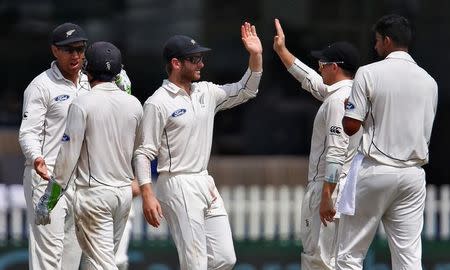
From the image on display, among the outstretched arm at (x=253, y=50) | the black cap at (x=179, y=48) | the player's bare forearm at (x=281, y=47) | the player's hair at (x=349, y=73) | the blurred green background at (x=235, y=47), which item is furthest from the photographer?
the blurred green background at (x=235, y=47)

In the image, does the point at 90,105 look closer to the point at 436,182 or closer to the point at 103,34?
the point at 103,34

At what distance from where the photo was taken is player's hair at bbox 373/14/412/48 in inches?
343

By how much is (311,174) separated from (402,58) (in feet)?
3.72

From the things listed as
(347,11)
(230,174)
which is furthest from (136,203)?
(347,11)

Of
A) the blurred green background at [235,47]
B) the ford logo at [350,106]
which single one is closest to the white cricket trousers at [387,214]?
the ford logo at [350,106]

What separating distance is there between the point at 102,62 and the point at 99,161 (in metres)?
0.59

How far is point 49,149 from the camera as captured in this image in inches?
365

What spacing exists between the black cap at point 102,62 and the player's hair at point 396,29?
1601 mm

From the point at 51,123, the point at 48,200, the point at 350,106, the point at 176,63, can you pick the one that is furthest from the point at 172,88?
the point at 350,106

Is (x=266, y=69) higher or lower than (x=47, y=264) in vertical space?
higher

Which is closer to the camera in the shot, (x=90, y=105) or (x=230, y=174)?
(x=90, y=105)

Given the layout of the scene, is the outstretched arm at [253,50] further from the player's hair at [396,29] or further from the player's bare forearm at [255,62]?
the player's hair at [396,29]

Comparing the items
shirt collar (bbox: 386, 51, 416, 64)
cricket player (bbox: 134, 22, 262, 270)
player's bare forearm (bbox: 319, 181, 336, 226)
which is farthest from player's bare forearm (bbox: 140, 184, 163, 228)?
shirt collar (bbox: 386, 51, 416, 64)

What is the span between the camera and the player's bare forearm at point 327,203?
29.3 ft
